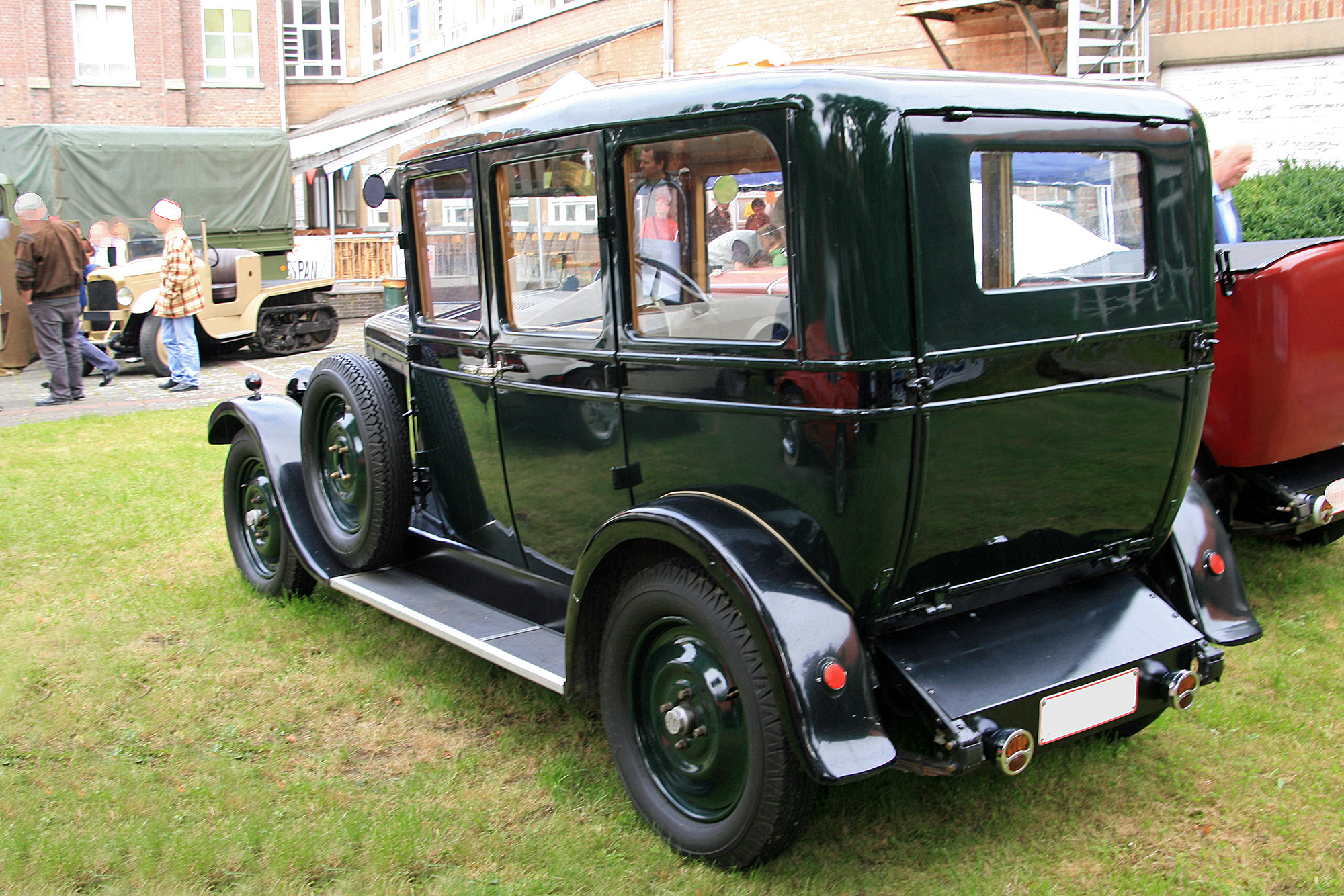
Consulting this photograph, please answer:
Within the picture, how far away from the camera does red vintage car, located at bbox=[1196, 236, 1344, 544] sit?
4000 millimetres

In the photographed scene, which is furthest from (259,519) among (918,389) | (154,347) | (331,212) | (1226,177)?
(331,212)

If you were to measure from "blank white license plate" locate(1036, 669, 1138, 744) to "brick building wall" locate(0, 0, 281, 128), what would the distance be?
2937 cm

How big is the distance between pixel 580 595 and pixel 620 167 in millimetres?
1219

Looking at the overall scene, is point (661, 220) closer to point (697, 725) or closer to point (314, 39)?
point (697, 725)

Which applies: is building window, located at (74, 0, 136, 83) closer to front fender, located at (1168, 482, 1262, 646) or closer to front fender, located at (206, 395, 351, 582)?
front fender, located at (206, 395, 351, 582)

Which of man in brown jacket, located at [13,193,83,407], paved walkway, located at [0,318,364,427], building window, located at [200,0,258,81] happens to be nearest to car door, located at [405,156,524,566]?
paved walkway, located at [0,318,364,427]

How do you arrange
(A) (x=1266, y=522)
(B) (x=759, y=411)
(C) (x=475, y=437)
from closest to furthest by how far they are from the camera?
(B) (x=759, y=411) < (C) (x=475, y=437) < (A) (x=1266, y=522)

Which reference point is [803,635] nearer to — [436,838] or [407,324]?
[436,838]

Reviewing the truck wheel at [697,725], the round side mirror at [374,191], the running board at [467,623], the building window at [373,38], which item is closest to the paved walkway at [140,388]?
the round side mirror at [374,191]

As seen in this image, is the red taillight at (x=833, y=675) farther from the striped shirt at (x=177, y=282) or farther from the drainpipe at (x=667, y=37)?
the drainpipe at (x=667, y=37)

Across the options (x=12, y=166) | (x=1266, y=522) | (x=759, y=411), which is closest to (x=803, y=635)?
Answer: (x=759, y=411)

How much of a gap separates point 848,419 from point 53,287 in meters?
10.3

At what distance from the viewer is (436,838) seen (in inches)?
119

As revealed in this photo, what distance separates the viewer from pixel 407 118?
20.2 m
